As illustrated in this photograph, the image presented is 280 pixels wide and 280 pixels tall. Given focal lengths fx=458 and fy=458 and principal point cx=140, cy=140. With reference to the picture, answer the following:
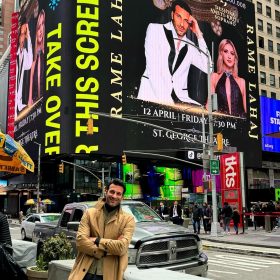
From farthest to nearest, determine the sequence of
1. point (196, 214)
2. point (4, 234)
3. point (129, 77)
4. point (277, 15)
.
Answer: point (277, 15), point (129, 77), point (196, 214), point (4, 234)

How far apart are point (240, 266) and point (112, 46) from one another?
167 feet

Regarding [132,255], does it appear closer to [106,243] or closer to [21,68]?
[106,243]

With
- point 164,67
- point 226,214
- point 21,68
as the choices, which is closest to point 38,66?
point 21,68

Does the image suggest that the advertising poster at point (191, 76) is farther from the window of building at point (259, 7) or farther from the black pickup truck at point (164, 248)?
the black pickup truck at point (164, 248)

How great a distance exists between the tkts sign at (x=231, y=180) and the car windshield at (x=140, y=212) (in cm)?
2075

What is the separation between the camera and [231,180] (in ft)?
101

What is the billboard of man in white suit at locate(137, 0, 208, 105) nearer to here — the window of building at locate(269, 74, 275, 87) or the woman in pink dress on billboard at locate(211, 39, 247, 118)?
the woman in pink dress on billboard at locate(211, 39, 247, 118)

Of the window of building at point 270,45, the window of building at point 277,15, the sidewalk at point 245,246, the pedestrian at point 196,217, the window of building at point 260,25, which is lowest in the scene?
the sidewalk at point 245,246

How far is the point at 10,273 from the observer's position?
19.1 feet

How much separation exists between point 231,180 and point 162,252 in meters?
23.7

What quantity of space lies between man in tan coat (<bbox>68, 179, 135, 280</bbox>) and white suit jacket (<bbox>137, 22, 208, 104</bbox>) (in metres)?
57.7

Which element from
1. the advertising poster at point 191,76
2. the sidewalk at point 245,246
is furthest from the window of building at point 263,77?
the sidewalk at point 245,246

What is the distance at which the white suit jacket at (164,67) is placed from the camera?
63.3m

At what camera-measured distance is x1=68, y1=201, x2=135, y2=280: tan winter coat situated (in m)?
4.39
